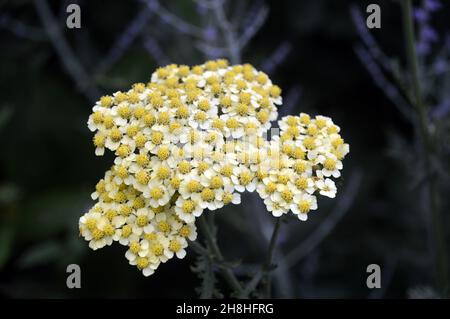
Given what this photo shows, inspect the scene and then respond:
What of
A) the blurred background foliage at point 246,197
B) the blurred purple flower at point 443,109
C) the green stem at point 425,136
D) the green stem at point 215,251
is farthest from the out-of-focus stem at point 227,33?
the green stem at point 215,251

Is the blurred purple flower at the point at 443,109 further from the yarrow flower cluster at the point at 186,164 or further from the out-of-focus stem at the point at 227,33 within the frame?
the yarrow flower cluster at the point at 186,164

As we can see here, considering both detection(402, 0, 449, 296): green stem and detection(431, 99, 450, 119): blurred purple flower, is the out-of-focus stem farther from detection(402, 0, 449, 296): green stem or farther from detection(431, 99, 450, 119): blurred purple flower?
detection(431, 99, 450, 119): blurred purple flower

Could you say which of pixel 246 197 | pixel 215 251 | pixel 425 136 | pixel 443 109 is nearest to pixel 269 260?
pixel 215 251

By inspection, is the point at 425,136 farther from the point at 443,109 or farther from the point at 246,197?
the point at 246,197

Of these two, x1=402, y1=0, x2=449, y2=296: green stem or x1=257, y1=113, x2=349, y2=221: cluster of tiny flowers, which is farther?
x1=402, y1=0, x2=449, y2=296: green stem

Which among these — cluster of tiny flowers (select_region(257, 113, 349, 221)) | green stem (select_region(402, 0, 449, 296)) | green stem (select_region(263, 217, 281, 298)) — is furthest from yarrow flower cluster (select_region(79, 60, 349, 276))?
green stem (select_region(402, 0, 449, 296))

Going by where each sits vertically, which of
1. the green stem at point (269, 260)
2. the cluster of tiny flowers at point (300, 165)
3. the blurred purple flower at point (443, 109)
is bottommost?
the green stem at point (269, 260)

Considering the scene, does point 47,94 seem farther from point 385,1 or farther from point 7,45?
point 385,1
